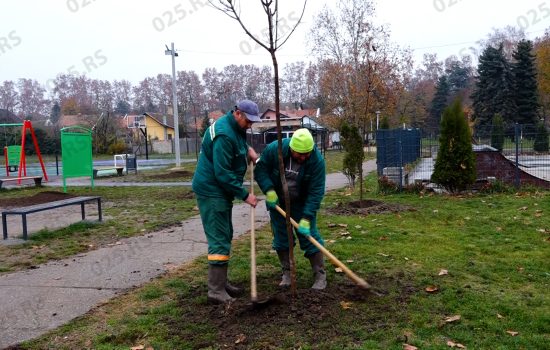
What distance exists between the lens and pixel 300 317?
13.2 ft

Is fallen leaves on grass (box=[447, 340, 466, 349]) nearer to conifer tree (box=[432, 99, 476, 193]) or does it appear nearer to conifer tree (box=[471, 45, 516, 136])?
conifer tree (box=[432, 99, 476, 193])

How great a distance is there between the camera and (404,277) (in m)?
5.08

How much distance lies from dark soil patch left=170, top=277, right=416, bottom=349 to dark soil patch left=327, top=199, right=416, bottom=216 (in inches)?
191

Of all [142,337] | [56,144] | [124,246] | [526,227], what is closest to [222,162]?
[142,337]

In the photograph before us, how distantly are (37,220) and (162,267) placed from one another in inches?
218

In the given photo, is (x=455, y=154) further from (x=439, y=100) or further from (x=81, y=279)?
(x=439, y=100)

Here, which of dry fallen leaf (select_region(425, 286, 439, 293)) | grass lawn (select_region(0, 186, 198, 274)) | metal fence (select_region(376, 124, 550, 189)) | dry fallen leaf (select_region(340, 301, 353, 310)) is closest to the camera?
dry fallen leaf (select_region(340, 301, 353, 310))

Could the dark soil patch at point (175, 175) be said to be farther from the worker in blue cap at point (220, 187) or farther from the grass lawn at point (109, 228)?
the worker in blue cap at point (220, 187)

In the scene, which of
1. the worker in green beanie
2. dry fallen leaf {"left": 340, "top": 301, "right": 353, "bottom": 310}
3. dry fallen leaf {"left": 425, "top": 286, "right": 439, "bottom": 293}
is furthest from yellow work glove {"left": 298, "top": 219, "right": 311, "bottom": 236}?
dry fallen leaf {"left": 425, "top": 286, "right": 439, "bottom": 293}

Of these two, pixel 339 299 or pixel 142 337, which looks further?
A: pixel 339 299

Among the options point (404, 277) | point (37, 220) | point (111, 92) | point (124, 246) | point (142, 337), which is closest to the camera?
point (142, 337)

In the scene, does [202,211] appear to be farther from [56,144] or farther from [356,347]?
[56,144]

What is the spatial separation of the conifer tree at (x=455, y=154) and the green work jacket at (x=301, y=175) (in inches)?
316

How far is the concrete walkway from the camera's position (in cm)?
433
